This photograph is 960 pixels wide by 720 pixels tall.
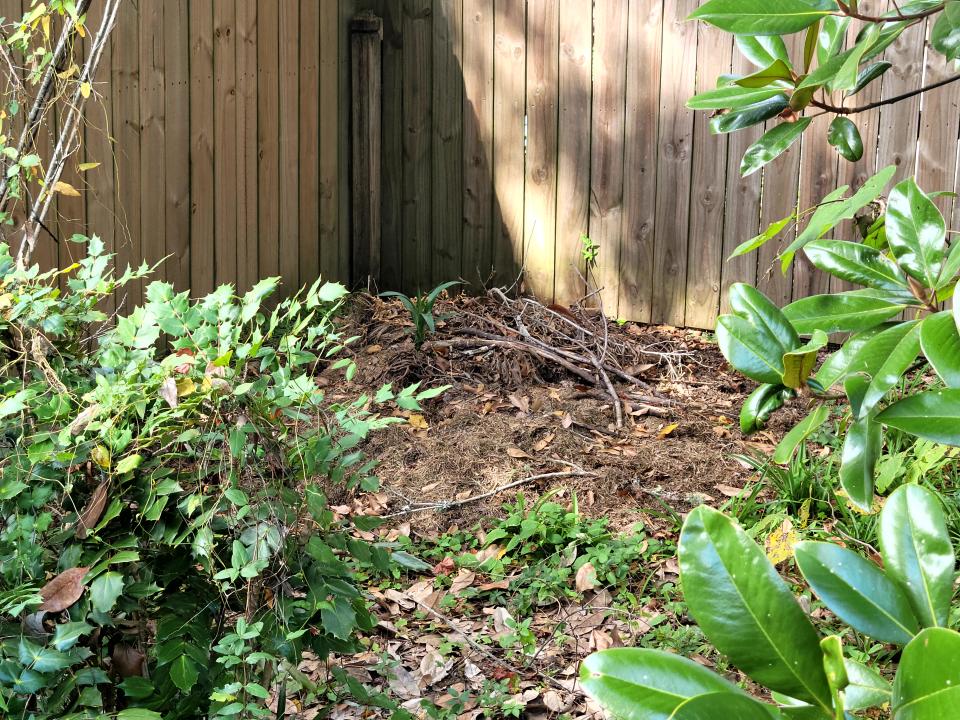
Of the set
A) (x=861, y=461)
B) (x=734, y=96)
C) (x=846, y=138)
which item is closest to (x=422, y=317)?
(x=846, y=138)

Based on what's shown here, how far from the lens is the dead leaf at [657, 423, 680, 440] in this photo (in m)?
3.81

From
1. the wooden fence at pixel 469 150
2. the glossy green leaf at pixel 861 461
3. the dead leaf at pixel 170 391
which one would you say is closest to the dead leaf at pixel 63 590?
the dead leaf at pixel 170 391

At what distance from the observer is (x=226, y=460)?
1655 mm

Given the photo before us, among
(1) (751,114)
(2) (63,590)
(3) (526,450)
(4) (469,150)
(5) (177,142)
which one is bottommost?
(3) (526,450)

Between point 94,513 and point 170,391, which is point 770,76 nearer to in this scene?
point 170,391

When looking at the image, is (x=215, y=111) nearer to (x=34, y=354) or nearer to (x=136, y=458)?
(x=34, y=354)

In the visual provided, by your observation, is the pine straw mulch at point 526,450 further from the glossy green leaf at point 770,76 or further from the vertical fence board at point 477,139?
the glossy green leaf at point 770,76

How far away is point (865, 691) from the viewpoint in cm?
75

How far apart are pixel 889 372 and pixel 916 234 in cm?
19

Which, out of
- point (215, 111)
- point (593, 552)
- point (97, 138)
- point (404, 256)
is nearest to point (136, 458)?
point (593, 552)

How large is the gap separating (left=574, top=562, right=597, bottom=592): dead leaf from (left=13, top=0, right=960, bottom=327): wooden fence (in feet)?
6.67

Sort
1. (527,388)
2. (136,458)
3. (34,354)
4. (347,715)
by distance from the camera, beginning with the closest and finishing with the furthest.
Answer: (136,458)
(34,354)
(347,715)
(527,388)

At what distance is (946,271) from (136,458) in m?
1.16

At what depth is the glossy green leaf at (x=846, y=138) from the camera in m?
1.26
